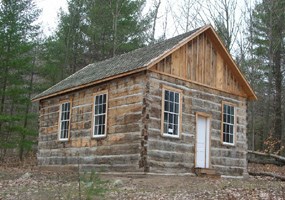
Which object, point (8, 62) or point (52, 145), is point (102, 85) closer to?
point (52, 145)

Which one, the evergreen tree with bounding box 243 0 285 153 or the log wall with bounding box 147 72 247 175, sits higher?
the evergreen tree with bounding box 243 0 285 153

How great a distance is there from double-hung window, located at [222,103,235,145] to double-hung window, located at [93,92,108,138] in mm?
5645

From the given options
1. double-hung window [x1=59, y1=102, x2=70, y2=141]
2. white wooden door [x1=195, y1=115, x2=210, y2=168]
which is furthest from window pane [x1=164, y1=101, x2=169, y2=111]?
double-hung window [x1=59, y1=102, x2=70, y2=141]

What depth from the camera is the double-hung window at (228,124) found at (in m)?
18.9

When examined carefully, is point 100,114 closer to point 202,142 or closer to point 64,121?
point 64,121

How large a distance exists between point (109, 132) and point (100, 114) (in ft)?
3.71

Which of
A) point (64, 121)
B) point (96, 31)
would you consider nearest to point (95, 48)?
point (96, 31)

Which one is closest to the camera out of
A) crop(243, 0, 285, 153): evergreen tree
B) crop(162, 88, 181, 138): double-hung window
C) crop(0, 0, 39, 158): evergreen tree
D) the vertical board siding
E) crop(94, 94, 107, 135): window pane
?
crop(162, 88, 181, 138): double-hung window

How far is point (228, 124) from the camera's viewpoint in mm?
19141

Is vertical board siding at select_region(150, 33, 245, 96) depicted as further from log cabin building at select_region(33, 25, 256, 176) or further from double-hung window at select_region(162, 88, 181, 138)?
double-hung window at select_region(162, 88, 181, 138)

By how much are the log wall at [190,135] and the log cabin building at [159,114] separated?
0.04 meters

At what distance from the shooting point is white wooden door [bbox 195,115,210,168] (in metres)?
17.5

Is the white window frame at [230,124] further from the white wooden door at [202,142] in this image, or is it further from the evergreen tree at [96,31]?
the evergreen tree at [96,31]

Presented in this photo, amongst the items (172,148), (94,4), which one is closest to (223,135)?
(172,148)
